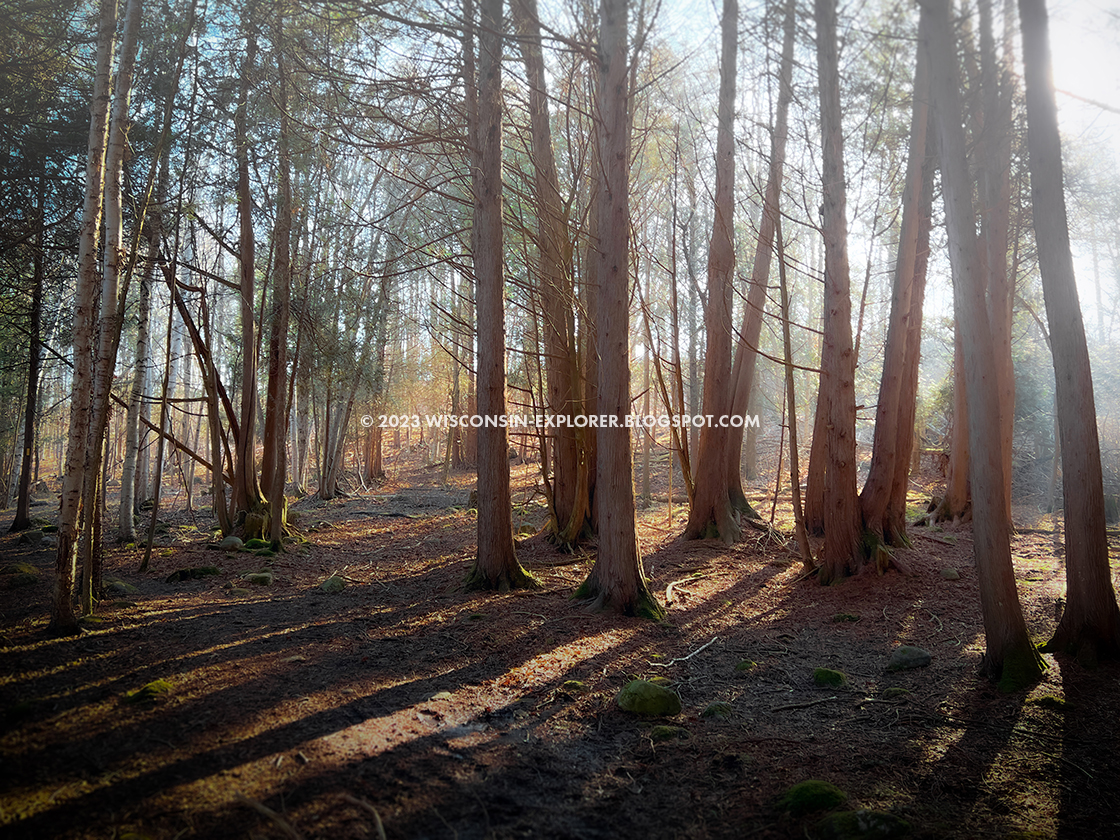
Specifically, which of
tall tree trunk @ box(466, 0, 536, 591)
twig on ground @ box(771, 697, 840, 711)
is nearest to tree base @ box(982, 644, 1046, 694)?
twig on ground @ box(771, 697, 840, 711)

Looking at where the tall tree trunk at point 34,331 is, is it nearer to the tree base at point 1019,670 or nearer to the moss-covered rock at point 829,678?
the moss-covered rock at point 829,678

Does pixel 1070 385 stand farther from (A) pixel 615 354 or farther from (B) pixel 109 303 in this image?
(B) pixel 109 303

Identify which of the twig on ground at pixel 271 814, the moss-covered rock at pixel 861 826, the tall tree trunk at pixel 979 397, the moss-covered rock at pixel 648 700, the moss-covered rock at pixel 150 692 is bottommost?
the moss-covered rock at pixel 648 700

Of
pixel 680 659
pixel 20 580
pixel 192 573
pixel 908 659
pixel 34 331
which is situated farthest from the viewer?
pixel 34 331

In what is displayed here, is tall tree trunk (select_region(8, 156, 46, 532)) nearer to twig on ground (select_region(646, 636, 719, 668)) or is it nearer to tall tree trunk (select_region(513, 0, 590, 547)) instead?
tall tree trunk (select_region(513, 0, 590, 547))

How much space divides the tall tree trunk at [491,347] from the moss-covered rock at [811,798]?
3737 mm

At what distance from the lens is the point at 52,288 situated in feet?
30.6

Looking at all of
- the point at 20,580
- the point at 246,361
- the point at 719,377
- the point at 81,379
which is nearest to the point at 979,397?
the point at 719,377

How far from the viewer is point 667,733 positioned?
133 inches

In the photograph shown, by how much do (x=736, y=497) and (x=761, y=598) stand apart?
11.4 feet

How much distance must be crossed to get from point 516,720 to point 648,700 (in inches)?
31.4

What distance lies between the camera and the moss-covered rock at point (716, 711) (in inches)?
143

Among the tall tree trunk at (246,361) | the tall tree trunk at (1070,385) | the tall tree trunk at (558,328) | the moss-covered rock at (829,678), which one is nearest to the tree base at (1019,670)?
the tall tree trunk at (1070,385)

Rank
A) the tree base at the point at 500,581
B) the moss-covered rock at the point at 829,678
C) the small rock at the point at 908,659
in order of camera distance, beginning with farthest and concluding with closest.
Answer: the tree base at the point at 500,581 < the small rock at the point at 908,659 < the moss-covered rock at the point at 829,678
